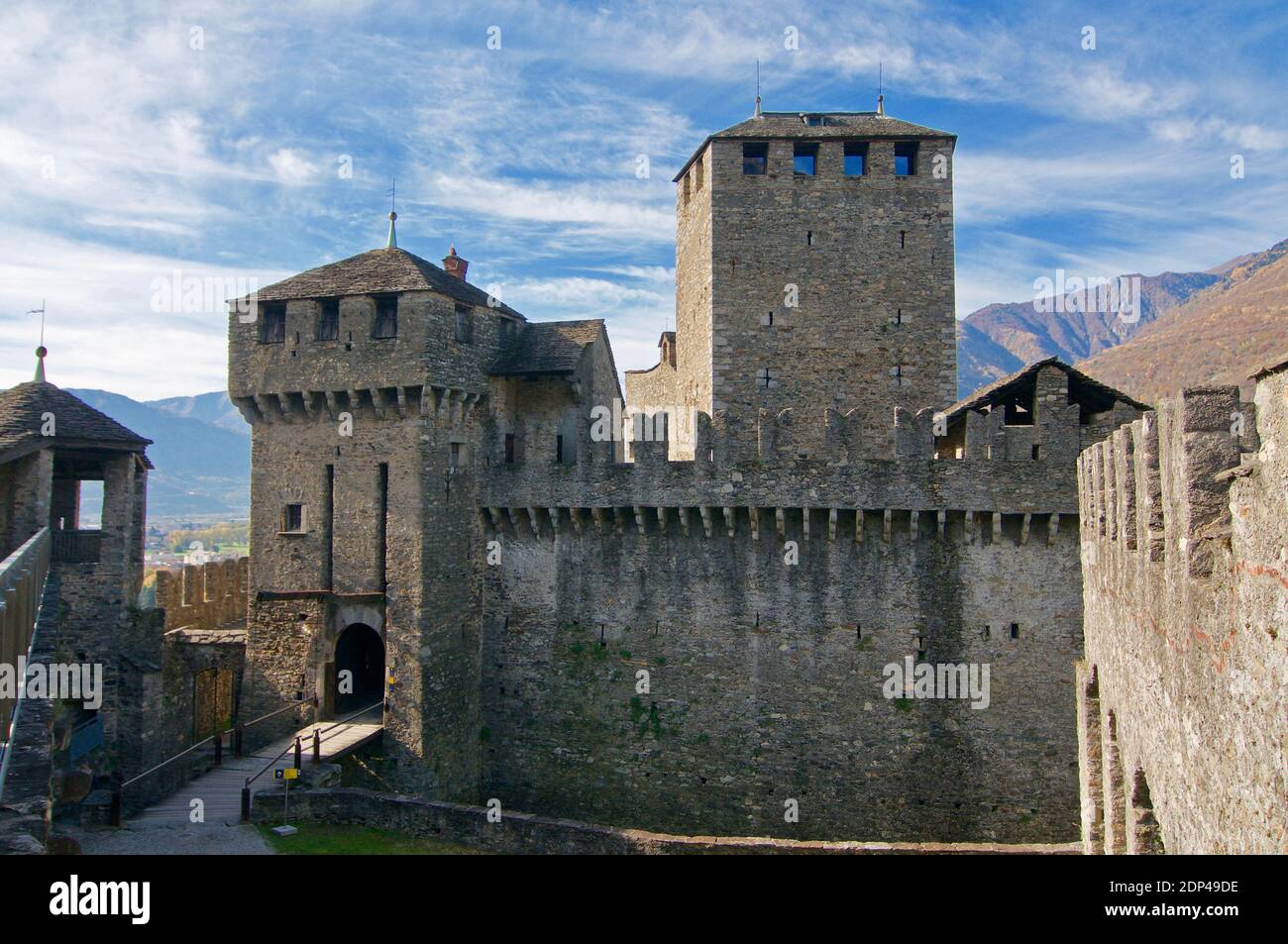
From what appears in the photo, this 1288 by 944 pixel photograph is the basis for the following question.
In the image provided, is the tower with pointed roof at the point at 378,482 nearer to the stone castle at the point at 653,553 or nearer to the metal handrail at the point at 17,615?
the stone castle at the point at 653,553

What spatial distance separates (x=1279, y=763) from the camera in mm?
5410

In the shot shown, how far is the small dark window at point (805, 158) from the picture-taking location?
23203 mm

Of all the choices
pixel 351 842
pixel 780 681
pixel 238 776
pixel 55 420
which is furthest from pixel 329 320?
pixel 780 681

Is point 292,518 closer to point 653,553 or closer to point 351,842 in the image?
point 351,842

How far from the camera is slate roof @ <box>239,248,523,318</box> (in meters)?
20.2

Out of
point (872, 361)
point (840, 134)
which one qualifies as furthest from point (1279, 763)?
point (840, 134)

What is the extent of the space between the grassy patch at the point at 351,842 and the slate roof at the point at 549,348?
34.0ft

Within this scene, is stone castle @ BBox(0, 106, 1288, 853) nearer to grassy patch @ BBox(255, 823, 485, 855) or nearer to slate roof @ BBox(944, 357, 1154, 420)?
slate roof @ BBox(944, 357, 1154, 420)

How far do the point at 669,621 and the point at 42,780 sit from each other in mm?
14235

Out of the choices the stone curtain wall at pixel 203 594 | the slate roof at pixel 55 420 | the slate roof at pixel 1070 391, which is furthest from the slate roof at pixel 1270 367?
the stone curtain wall at pixel 203 594

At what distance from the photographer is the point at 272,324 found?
69.6 ft

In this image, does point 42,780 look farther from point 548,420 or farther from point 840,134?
point 840,134

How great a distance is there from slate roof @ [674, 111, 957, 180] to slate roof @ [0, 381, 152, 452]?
50.9ft

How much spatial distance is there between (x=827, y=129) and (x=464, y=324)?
10.6 metres
